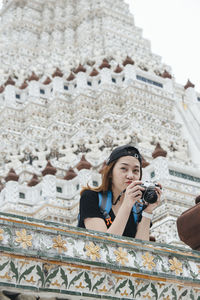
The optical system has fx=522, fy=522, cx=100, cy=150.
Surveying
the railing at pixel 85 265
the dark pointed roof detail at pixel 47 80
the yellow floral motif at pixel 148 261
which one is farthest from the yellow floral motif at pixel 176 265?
Answer: the dark pointed roof detail at pixel 47 80

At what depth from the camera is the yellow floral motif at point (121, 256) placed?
13.3ft

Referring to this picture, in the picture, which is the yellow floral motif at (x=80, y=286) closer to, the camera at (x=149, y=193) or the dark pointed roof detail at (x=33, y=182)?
the camera at (x=149, y=193)

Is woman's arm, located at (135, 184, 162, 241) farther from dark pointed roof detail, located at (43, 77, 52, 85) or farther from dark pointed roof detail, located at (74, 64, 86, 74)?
dark pointed roof detail, located at (43, 77, 52, 85)

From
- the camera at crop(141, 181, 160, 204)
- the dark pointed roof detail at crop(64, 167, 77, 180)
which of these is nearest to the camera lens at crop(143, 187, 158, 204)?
the camera at crop(141, 181, 160, 204)

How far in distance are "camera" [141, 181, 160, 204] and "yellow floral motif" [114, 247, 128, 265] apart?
728 millimetres

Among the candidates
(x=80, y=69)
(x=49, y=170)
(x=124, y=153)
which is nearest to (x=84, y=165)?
(x=49, y=170)

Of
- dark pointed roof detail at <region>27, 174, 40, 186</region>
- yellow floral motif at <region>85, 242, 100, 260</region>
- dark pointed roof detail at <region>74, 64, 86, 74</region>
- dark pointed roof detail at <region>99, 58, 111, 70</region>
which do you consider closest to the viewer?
yellow floral motif at <region>85, 242, 100, 260</region>

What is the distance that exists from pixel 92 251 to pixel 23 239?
554 mm

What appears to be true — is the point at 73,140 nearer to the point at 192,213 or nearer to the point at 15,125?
the point at 15,125

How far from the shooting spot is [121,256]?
409 centimetres

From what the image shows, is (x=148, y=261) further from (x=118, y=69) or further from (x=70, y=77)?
(x=70, y=77)

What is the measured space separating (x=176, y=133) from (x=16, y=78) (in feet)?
37.4

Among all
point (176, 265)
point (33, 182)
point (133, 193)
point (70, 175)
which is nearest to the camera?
point (176, 265)

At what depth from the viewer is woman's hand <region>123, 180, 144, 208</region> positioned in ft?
15.1
